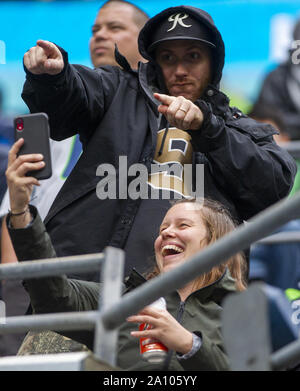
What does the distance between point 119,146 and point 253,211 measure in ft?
1.74

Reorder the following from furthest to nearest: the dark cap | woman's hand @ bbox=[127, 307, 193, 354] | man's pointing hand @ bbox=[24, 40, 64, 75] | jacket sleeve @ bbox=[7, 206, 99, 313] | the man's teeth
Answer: the dark cap
man's pointing hand @ bbox=[24, 40, 64, 75]
the man's teeth
jacket sleeve @ bbox=[7, 206, 99, 313]
woman's hand @ bbox=[127, 307, 193, 354]

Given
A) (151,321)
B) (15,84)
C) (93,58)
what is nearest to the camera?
(151,321)

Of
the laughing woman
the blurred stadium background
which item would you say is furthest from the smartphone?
the blurred stadium background

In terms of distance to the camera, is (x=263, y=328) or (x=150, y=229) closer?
(x=263, y=328)

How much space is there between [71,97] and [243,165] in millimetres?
650

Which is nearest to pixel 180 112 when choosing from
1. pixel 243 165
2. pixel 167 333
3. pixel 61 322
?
pixel 243 165

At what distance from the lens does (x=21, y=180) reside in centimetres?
291

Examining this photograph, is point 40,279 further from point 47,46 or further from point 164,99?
point 47,46

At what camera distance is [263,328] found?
200cm

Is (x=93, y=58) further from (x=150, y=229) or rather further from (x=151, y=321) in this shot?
(x=151, y=321)

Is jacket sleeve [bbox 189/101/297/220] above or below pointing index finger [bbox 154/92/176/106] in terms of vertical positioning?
below

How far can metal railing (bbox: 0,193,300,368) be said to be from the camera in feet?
6.74

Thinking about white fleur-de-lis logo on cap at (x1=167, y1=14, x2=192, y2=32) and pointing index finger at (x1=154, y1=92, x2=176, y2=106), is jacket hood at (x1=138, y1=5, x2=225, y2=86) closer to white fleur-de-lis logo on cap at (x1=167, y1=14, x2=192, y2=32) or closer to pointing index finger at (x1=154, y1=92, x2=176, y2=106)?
white fleur-de-lis logo on cap at (x1=167, y1=14, x2=192, y2=32)
